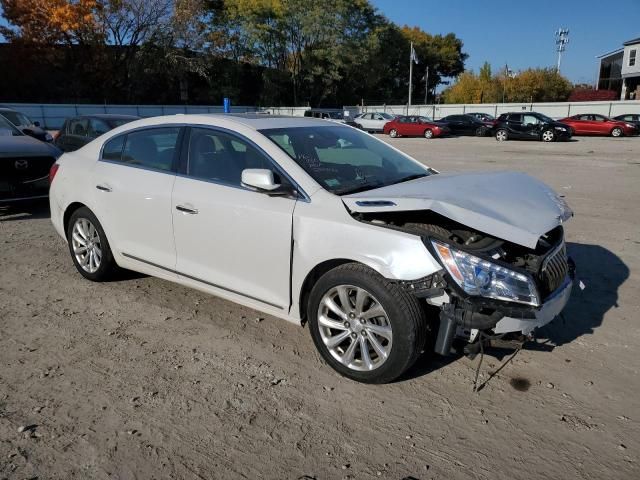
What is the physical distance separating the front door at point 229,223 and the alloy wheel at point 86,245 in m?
1.22

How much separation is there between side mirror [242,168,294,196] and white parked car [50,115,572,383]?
0.01 meters

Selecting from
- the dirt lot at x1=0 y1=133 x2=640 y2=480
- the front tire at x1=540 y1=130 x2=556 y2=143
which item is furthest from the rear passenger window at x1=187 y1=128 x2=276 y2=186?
the front tire at x1=540 y1=130 x2=556 y2=143

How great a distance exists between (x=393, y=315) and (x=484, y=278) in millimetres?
550

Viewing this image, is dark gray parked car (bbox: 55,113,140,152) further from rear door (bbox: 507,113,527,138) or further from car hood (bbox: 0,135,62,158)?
rear door (bbox: 507,113,527,138)

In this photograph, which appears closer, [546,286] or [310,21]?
[546,286]

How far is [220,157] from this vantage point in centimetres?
394

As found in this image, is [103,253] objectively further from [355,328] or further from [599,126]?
[599,126]

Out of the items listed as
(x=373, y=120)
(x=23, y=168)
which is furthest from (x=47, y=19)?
(x=23, y=168)

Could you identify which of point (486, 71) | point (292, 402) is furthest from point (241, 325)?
point (486, 71)

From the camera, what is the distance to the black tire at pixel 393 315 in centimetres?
296

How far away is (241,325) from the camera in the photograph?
4.11 m

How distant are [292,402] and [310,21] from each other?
1980 inches

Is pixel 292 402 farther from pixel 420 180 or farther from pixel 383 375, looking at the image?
pixel 420 180

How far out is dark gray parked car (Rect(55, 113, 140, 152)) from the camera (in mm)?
11180
